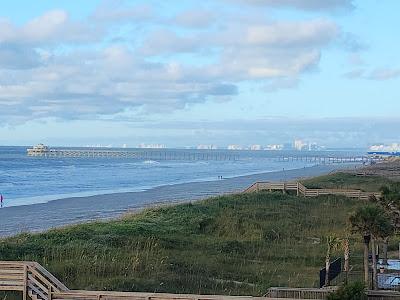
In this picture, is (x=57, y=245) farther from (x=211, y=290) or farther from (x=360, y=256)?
(x=360, y=256)

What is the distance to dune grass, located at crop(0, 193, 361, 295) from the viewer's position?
53.9ft

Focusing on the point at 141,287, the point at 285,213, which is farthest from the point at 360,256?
the point at 285,213

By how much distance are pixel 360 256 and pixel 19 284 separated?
12.7m

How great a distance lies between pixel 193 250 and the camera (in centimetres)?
2236

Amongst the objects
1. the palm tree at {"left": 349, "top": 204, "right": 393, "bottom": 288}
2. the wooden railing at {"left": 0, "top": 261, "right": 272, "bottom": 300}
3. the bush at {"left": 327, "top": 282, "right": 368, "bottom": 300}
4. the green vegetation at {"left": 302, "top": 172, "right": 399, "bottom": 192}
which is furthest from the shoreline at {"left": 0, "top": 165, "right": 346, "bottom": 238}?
the bush at {"left": 327, "top": 282, "right": 368, "bottom": 300}

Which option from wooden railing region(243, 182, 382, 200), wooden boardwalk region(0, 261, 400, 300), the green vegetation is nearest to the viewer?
wooden boardwalk region(0, 261, 400, 300)

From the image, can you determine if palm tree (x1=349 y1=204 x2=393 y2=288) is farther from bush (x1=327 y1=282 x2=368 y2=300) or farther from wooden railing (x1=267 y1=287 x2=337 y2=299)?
bush (x1=327 y1=282 x2=368 y2=300)

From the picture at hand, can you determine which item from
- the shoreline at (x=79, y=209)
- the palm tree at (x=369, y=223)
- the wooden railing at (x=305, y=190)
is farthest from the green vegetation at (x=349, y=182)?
the palm tree at (x=369, y=223)

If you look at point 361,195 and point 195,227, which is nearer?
point 195,227

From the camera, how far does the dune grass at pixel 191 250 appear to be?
16438 millimetres

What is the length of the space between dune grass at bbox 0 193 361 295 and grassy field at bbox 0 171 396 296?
0.02 meters

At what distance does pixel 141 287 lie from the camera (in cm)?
1527

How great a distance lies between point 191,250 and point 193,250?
76 mm

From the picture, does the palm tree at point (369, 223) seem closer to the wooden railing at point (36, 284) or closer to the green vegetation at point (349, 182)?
the wooden railing at point (36, 284)
